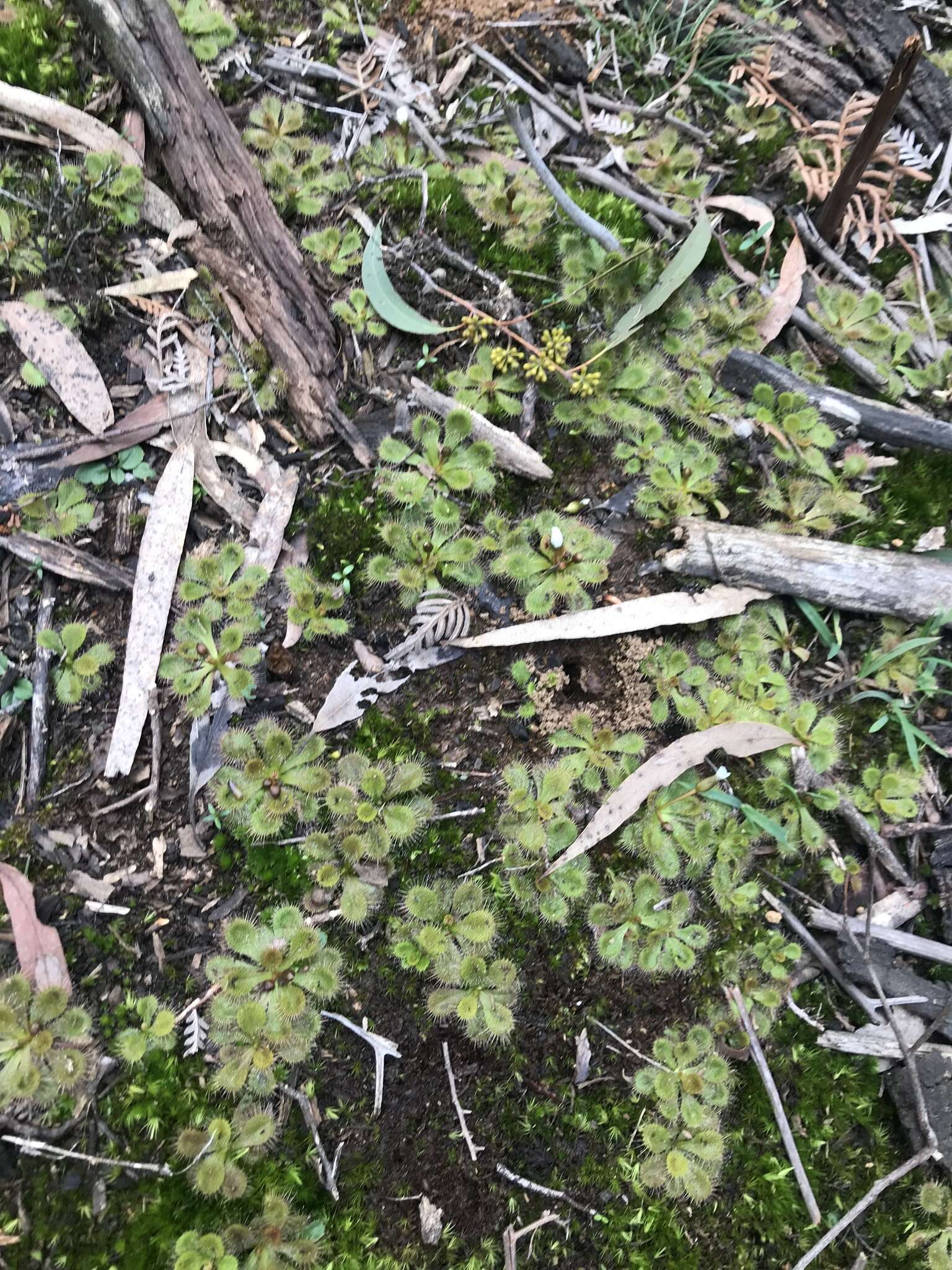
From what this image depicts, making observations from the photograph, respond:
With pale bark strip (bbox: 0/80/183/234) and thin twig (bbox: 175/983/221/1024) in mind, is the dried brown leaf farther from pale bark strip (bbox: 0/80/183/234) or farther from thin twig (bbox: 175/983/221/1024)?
thin twig (bbox: 175/983/221/1024)

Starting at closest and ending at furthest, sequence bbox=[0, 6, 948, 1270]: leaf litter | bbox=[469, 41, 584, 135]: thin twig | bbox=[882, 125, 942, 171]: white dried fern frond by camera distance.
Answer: bbox=[0, 6, 948, 1270]: leaf litter
bbox=[469, 41, 584, 135]: thin twig
bbox=[882, 125, 942, 171]: white dried fern frond

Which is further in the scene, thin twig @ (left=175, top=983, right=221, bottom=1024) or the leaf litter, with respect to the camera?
the leaf litter

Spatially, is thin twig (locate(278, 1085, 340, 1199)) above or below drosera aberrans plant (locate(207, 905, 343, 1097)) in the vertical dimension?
below

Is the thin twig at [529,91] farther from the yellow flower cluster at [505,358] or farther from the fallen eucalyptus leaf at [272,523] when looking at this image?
the fallen eucalyptus leaf at [272,523]

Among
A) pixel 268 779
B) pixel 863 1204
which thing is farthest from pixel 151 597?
pixel 863 1204

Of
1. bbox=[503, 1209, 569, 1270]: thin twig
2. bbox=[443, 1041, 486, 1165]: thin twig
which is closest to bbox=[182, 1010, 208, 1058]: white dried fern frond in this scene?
bbox=[443, 1041, 486, 1165]: thin twig

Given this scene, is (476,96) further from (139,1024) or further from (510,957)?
(139,1024)
